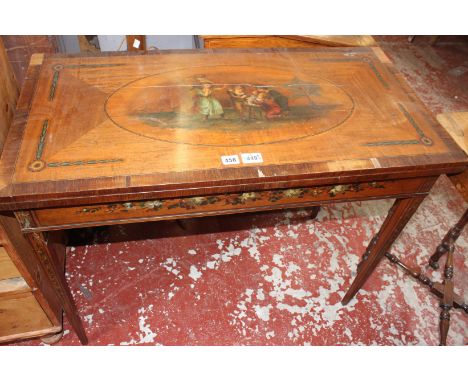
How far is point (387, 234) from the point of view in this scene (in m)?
1.67

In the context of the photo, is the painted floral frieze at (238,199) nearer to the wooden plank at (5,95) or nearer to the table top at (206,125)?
the table top at (206,125)

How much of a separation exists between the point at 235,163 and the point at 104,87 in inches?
26.5

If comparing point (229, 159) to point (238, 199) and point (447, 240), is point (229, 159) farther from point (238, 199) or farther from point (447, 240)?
point (447, 240)

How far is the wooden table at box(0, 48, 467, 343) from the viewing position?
3.86 ft

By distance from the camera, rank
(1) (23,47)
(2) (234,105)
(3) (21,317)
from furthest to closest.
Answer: (1) (23,47) → (3) (21,317) → (2) (234,105)

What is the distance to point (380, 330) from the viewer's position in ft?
6.41

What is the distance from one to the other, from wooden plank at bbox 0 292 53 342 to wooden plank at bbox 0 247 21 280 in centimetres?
10

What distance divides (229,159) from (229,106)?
324mm

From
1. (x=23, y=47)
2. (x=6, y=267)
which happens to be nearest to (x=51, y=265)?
(x=6, y=267)

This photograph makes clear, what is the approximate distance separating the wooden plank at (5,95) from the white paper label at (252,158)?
2.83ft

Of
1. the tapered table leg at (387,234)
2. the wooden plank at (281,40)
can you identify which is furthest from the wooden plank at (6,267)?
the wooden plank at (281,40)

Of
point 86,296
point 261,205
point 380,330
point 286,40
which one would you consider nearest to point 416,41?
point 286,40

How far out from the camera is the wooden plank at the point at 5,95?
4.54ft

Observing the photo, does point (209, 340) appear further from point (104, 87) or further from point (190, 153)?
point (104, 87)
